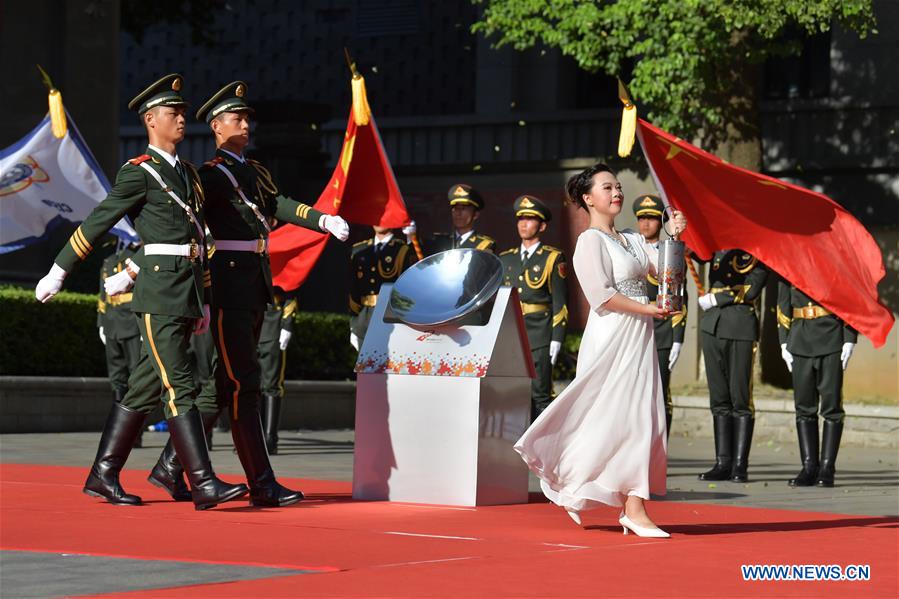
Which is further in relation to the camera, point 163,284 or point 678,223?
point 163,284

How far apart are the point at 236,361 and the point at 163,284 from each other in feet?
Answer: 2.01

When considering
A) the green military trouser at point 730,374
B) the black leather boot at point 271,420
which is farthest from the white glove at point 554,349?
the black leather boot at point 271,420

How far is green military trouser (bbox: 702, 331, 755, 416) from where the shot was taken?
1227 cm

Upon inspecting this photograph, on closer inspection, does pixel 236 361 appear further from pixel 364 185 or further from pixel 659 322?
pixel 659 322

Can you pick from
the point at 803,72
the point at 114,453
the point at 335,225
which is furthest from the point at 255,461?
the point at 803,72

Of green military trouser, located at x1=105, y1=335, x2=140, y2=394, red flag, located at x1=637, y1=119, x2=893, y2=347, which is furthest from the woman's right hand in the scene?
green military trouser, located at x1=105, y1=335, x2=140, y2=394

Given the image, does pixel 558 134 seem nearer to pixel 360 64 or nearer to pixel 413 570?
pixel 360 64

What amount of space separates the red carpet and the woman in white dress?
9.5 inches

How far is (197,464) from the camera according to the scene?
8.55 metres

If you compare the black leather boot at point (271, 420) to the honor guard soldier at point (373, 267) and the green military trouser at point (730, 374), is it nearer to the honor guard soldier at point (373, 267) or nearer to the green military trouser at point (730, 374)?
the honor guard soldier at point (373, 267)

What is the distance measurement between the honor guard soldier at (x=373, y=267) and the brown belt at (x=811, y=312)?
3102 millimetres

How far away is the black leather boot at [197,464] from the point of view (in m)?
8.48

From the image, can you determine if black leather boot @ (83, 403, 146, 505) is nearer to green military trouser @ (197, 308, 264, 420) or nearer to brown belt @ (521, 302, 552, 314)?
green military trouser @ (197, 308, 264, 420)

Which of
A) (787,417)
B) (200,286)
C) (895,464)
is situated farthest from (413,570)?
(787,417)
